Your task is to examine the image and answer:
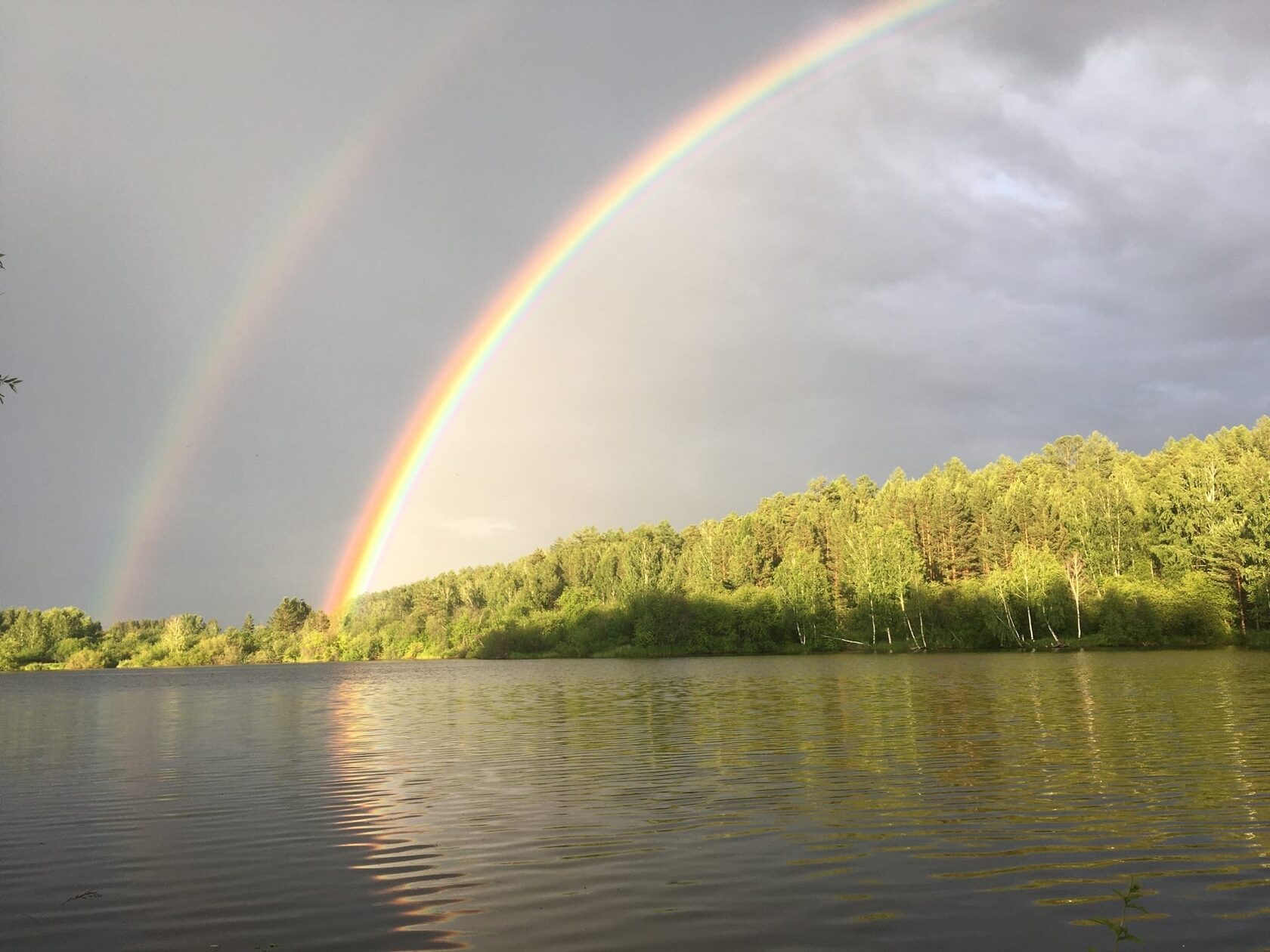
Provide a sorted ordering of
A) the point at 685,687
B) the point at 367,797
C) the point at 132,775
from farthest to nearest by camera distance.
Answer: the point at 685,687, the point at 132,775, the point at 367,797

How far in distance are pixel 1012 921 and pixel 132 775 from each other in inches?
1221

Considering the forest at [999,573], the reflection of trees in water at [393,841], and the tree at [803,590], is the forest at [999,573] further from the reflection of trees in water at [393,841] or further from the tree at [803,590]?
the reflection of trees in water at [393,841]

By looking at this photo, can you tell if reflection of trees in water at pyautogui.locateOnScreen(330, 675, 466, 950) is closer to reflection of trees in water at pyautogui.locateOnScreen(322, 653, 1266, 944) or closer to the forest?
reflection of trees in water at pyautogui.locateOnScreen(322, 653, 1266, 944)

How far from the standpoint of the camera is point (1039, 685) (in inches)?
2344

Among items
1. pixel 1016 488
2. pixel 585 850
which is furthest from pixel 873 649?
pixel 585 850

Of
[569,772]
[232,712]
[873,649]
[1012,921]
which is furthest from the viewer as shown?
[873,649]

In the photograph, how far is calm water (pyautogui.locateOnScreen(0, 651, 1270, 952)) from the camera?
43.2ft

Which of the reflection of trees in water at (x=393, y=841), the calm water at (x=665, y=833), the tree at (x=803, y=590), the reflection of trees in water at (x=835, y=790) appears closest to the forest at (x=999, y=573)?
the tree at (x=803, y=590)

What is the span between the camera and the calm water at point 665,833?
13.2m

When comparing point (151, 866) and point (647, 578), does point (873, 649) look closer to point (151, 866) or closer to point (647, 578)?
point (647, 578)

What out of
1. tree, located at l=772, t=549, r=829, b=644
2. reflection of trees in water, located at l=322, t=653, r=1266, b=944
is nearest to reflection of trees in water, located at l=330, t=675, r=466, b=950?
reflection of trees in water, located at l=322, t=653, r=1266, b=944

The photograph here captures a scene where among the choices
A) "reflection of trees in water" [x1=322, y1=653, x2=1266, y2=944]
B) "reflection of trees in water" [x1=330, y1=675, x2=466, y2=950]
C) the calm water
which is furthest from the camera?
"reflection of trees in water" [x1=322, y1=653, x2=1266, y2=944]

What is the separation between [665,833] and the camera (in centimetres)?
1916

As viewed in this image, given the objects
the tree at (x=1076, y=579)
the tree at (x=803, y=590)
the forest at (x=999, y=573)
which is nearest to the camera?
the forest at (x=999, y=573)
